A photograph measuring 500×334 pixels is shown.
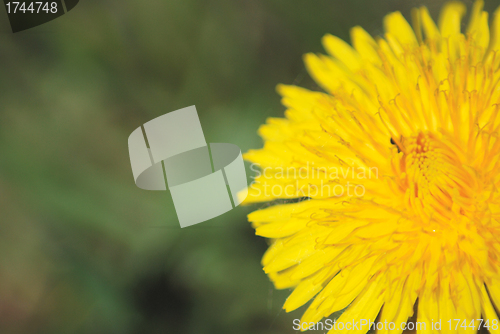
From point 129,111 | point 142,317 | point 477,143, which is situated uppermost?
point 129,111

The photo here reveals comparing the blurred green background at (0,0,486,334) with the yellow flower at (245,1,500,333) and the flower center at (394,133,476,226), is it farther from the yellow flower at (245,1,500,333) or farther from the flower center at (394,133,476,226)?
the flower center at (394,133,476,226)

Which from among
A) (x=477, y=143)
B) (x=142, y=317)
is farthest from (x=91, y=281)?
(x=477, y=143)

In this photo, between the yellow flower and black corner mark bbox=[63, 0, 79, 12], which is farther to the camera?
black corner mark bbox=[63, 0, 79, 12]

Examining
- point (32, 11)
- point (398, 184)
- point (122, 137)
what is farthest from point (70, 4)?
point (398, 184)

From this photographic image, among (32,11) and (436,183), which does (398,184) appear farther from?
(32,11)

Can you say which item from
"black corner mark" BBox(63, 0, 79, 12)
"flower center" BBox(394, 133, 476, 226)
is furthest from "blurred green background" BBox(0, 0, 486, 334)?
"flower center" BBox(394, 133, 476, 226)

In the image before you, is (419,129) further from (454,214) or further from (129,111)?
(129,111)
